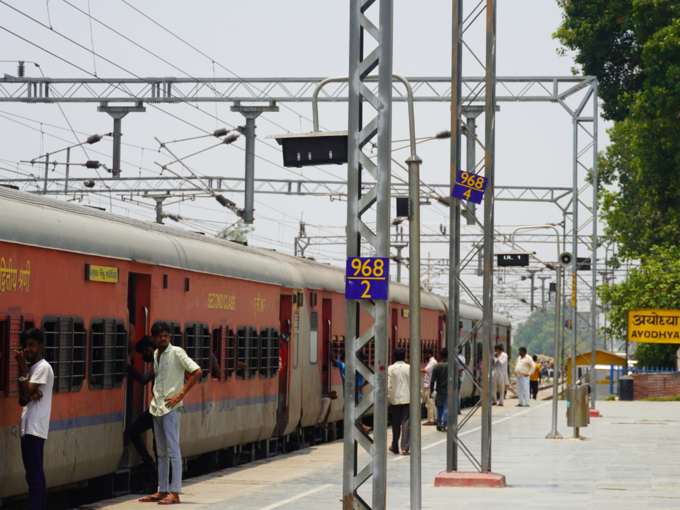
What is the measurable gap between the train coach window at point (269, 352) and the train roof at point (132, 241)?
2.58 ft

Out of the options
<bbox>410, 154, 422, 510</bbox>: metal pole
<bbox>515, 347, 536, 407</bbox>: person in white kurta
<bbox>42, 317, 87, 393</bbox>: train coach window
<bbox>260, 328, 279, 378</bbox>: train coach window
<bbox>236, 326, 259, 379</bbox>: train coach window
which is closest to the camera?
<bbox>410, 154, 422, 510</bbox>: metal pole

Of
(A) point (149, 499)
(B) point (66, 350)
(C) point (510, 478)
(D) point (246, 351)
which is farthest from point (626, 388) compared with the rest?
(B) point (66, 350)

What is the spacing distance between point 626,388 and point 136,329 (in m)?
29.5

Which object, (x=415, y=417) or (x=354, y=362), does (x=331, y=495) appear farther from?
(x=354, y=362)

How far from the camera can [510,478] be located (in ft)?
46.3

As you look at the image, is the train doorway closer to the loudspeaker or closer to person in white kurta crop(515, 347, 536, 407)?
the loudspeaker

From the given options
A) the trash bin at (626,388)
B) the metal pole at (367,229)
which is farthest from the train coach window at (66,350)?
the trash bin at (626,388)

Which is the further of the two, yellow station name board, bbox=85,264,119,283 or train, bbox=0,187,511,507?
yellow station name board, bbox=85,264,119,283

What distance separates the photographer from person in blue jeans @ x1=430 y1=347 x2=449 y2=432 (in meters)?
20.1

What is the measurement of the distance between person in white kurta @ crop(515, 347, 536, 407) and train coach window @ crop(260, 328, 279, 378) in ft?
54.0

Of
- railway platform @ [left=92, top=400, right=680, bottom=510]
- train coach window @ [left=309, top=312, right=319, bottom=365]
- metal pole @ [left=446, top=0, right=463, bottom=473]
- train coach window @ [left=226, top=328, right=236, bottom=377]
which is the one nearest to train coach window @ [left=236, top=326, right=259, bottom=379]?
train coach window @ [left=226, top=328, right=236, bottom=377]

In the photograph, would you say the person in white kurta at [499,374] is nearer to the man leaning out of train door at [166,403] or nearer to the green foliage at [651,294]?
the green foliage at [651,294]

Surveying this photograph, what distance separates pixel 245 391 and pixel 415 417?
20.2 ft

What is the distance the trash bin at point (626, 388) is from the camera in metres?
38.8
